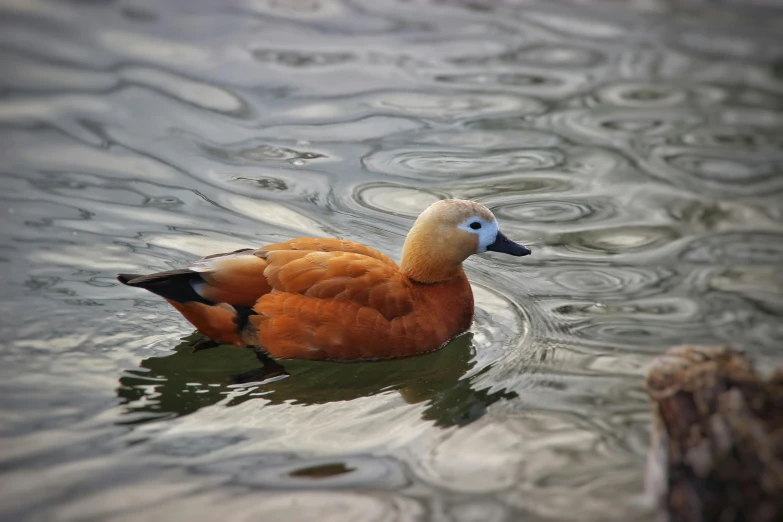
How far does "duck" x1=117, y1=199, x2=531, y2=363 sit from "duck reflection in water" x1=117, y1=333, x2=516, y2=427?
82 mm

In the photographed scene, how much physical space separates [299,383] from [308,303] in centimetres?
48

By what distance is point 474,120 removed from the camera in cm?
899

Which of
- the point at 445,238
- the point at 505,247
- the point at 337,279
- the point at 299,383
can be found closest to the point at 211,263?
the point at 337,279

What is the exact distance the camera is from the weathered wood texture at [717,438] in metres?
3.83

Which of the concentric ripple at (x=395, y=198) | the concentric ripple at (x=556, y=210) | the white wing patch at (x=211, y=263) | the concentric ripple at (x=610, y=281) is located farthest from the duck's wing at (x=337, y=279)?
the concentric ripple at (x=556, y=210)

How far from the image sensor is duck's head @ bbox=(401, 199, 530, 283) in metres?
5.98

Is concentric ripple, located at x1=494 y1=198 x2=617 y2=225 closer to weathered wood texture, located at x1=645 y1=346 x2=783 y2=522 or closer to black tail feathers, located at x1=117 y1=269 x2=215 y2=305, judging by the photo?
black tail feathers, located at x1=117 y1=269 x2=215 y2=305

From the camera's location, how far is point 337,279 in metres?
5.68

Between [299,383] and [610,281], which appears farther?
[610,281]

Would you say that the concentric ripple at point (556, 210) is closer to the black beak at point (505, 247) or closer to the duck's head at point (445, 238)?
the black beak at point (505, 247)

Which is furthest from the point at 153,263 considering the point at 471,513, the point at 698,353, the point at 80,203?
the point at 698,353

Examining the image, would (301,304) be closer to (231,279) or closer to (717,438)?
(231,279)

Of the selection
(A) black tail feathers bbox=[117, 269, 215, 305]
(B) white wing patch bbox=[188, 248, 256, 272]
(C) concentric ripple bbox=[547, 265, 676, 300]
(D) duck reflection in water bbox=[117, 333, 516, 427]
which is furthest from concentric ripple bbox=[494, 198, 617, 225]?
(A) black tail feathers bbox=[117, 269, 215, 305]

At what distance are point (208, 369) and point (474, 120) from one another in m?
4.38
